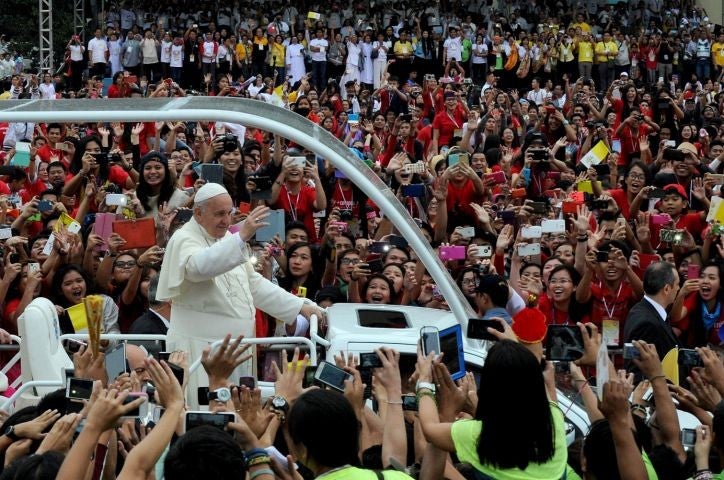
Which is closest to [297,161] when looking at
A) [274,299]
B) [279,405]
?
[274,299]

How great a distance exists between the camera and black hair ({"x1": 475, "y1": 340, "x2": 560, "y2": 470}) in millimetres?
4117

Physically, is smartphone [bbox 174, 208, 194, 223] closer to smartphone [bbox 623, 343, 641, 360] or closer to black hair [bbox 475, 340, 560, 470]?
smartphone [bbox 623, 343, 641, 360]

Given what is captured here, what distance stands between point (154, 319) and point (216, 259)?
1.44 m

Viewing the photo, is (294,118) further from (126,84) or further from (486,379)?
(126,84)

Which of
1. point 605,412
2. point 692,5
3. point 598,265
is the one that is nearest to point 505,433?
point 605,412

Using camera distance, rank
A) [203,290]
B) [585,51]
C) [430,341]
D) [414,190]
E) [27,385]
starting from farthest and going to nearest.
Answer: [585,51]
[414,190]
[203,290]
[27,385]
[430,341]

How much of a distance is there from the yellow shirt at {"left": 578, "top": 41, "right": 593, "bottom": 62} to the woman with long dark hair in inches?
869

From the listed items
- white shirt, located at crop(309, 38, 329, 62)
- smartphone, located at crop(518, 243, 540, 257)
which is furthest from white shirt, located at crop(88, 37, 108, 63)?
smartphone, located at crop(518, 243, 540, 257)

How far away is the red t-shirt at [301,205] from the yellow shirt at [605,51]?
52.9 feet

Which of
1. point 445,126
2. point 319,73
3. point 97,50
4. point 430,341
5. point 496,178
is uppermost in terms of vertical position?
point 97,50

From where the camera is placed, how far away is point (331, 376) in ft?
15.1

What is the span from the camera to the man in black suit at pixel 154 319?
24.3ft

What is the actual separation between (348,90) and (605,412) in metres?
17.3

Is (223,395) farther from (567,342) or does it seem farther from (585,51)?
(585,51)
